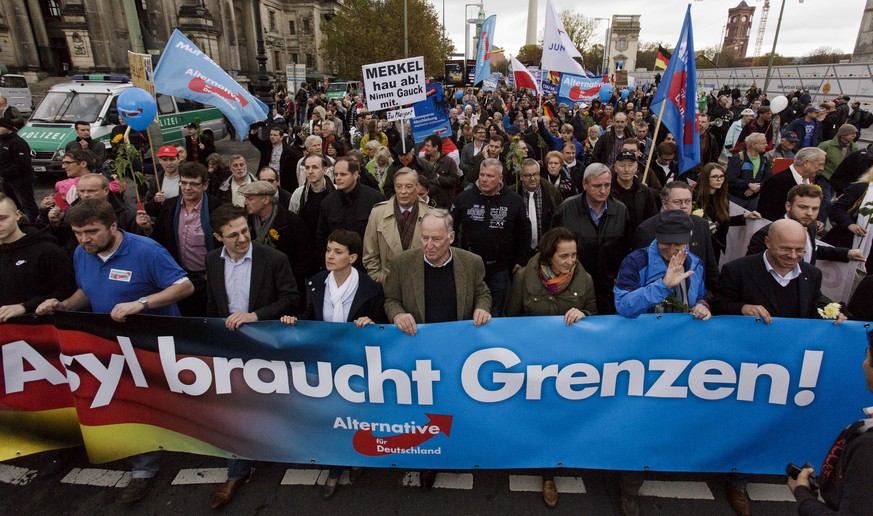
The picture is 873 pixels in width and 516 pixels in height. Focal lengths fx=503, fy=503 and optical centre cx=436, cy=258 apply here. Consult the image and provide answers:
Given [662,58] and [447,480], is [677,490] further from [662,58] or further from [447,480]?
[662,58]

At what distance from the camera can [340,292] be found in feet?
10.9

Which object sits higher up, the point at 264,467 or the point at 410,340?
the point at 410,340

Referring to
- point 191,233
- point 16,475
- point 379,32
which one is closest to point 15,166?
point 191,233

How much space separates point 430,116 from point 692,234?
5979mm

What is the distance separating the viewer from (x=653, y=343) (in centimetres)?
305

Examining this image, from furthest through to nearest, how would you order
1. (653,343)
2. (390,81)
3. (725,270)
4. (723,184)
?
(390,81) → (723,184) → (725,270) → (653,343)

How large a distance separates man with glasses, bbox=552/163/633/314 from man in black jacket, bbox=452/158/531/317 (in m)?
0.47

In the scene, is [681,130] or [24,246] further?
[681,130]

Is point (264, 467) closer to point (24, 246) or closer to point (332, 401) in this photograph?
point (332, 401)

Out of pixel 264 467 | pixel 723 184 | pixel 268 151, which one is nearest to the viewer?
pixel 264 467

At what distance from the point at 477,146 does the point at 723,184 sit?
13.2 ft

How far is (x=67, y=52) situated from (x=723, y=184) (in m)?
42.7

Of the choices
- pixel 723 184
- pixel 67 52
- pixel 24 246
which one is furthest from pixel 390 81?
pixel 67 52

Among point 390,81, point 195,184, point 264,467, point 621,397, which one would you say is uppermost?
point 390,81
